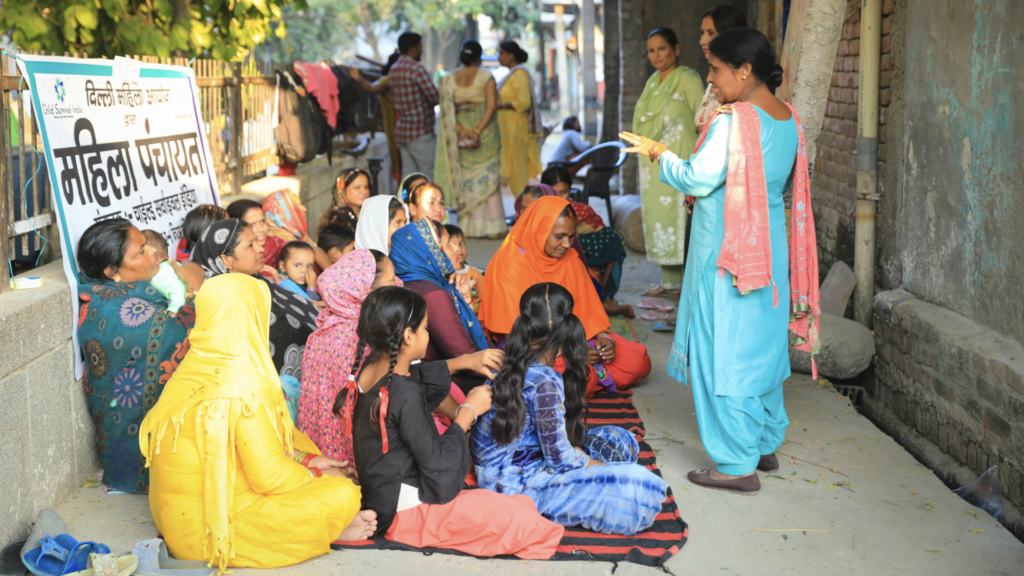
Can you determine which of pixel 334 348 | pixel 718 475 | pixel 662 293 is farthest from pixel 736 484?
pixel 662 293

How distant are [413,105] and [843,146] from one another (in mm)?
5066

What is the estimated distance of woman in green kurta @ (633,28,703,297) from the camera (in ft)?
18.8

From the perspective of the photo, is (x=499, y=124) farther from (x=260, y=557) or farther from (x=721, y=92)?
(x=260, y=557)

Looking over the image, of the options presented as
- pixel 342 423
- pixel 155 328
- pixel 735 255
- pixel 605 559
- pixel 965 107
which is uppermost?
pixel 965 107

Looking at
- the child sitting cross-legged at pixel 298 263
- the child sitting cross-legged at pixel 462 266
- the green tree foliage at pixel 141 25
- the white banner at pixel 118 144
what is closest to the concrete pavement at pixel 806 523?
the white banner at pixel 118 144

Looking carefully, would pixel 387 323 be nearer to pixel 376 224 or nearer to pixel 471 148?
pixel 376 224

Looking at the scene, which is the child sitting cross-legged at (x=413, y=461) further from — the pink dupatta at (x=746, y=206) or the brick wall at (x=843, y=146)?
the brick wall at (x=843, y=146)

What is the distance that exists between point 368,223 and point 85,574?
94.9 inches

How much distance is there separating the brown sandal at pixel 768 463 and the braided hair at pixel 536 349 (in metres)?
0.97

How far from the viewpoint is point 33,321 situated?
2908 millimetres

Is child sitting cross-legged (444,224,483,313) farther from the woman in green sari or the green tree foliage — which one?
the woman in green sari

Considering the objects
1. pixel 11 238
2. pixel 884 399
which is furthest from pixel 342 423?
pixel 884 399

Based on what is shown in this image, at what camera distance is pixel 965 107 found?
3496mm

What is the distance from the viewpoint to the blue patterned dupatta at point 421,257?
3.87 m
